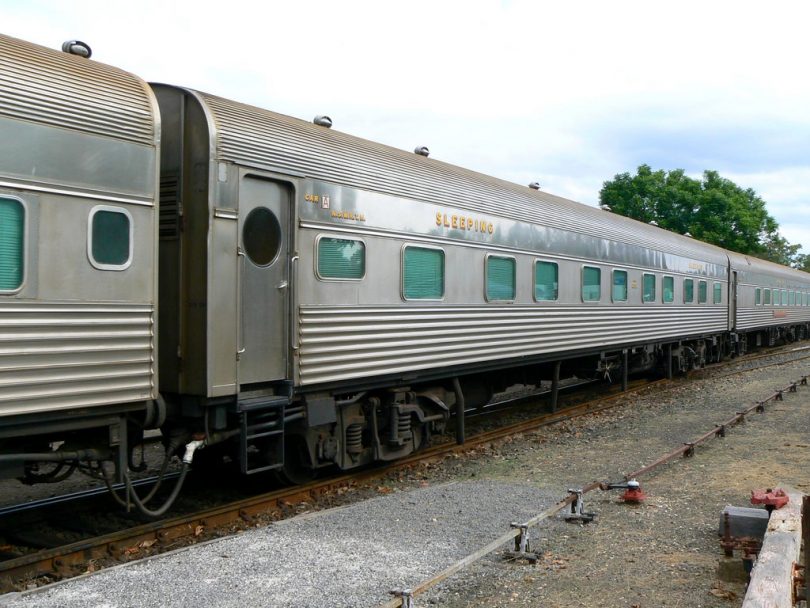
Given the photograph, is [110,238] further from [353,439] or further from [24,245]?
[353,439]

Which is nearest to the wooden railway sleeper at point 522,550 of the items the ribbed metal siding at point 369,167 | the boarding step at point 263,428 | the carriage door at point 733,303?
the boarding step at point 263,428

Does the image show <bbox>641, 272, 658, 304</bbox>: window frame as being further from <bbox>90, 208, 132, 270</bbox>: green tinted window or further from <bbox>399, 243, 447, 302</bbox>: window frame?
<bbox>90, 208, 132, 270</bbox>: green tinted window

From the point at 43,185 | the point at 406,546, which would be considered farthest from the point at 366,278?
the point at 43,185

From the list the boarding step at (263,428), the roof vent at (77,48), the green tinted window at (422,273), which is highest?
the roof vent at (77,48)

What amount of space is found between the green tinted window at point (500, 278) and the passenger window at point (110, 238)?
538cm

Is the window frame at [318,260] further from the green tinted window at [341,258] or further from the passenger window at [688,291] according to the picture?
the passenger window at [688,291]

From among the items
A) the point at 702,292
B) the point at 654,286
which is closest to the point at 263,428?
the point at 654,286

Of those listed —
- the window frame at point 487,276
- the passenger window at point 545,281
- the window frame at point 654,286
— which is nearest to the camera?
the window frame at point 487,276

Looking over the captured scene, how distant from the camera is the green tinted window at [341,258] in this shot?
7289mm

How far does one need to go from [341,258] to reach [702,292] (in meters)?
14.7

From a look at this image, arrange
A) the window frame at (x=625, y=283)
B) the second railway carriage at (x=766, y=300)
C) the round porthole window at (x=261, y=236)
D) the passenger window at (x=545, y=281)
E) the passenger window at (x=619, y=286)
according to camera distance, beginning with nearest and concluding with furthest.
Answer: the round porthole window at (x=261, y=236) → the passenger window at (x=545, y=281) → the window frame at (x=625, y=283) → the passenger window at (x=619, y=286) → the second railway carriage at (x=766, y=300)

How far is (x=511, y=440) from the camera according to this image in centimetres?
1075

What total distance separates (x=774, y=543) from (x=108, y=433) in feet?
15.3

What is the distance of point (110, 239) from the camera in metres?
5.43
